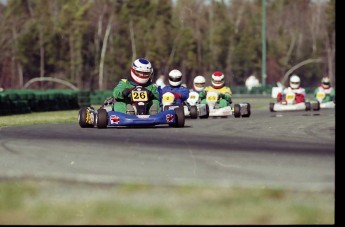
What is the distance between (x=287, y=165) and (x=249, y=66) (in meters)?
73.6

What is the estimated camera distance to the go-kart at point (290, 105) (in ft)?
85.8

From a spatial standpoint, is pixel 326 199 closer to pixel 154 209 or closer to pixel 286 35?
pixel 154 209

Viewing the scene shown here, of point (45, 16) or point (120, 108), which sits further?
point (45, 16)

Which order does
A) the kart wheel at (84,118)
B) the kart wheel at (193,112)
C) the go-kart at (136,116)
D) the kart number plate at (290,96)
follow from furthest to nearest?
the kart number plate at (290,96) → the kart wheel at (193,112) → the kart wheel at (84,118) → the go-kart at (136,116)

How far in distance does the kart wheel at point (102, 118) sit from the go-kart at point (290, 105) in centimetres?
1166

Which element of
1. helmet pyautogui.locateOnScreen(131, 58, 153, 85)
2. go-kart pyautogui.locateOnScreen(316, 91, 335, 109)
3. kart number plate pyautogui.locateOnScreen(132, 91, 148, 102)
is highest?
helmet pyautogui.locateOnScreen(131, 58, 153, 85)

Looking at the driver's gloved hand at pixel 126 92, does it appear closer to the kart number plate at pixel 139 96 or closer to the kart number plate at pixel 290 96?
the kart number plate at pixel 139 96

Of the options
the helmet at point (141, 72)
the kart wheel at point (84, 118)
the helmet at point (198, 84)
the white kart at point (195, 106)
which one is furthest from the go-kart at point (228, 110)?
the kart wheel at point (84, 118)

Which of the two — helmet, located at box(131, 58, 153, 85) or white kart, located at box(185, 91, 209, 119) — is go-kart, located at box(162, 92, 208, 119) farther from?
helmet, located at box(131, 58, 153, 85)

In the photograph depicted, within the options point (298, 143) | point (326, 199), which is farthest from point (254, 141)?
point (326, 199)

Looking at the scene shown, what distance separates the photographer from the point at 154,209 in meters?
6.07

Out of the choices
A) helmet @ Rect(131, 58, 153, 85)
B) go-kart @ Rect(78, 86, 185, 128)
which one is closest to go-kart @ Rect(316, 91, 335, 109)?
helmet @ Rect(131, 58, 153, 85)

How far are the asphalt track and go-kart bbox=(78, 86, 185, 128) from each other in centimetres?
57

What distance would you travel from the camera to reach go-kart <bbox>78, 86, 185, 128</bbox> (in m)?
15.1
